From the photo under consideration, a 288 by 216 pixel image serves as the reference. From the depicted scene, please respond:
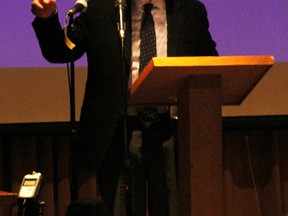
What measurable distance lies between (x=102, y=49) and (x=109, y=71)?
84 millimetres

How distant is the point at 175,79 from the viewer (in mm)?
1385

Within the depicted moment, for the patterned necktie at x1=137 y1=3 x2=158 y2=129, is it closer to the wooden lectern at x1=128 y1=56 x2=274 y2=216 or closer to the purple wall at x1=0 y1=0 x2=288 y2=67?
the wooden lectern at x1=128 y1=56 x2=274 y2=216

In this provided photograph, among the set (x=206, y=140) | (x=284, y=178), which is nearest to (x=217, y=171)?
(x=206, y=140)

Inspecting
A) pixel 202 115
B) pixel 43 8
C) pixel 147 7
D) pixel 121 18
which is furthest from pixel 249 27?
pixel 202 115

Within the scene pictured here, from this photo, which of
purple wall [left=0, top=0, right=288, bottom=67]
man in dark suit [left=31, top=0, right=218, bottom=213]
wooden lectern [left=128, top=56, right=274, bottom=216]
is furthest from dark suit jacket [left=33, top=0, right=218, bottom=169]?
purple wall [left=0, top=0, right=288, bottom=67]

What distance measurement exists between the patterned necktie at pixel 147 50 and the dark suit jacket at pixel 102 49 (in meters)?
0.05

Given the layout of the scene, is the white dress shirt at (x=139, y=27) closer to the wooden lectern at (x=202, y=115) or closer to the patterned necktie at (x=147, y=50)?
the patterned necktie at (x=147, y=50)

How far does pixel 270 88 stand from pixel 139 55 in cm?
145

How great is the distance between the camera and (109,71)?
5.85ft

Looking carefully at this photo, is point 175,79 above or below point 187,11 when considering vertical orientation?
below

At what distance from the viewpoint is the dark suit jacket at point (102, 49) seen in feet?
5.62

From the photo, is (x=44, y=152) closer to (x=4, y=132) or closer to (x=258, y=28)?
(x=4, y=132)

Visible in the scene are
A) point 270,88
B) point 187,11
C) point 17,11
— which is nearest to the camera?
point 187,11

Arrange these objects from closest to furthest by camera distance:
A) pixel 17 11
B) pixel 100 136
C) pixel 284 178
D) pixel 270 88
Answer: pixel 100 136 → pixel 17 11 → pixel 270 88 → pixel 284 178
